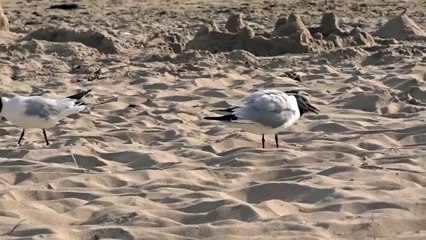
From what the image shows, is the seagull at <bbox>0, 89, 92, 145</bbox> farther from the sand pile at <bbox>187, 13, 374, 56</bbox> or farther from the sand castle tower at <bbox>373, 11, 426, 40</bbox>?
the sand castle tower at <bbox>373, 11, 426, 40</bbox>

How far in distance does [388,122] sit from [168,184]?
262 centimetres

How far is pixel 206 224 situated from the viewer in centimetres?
462

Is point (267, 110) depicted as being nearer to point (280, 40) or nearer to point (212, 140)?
point (212, 140)

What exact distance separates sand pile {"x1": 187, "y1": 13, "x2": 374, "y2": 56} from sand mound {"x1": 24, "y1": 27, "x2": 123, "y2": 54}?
3.20ft

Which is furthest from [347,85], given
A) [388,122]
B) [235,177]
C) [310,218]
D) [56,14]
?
[56,14]

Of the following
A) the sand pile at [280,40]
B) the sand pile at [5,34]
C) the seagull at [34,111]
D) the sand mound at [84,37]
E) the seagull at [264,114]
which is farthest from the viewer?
the sand pile at [5,34]

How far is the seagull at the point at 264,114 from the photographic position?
21.3 feet

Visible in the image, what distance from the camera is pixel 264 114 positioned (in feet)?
21.5

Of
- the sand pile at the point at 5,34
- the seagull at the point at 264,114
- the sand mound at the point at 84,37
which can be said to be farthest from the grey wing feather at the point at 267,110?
the sand pile at the point at 5,34

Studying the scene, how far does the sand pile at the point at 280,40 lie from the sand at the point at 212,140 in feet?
0.08

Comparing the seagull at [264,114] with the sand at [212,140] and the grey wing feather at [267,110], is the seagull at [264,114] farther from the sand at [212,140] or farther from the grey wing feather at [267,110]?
the sand at [212,140]

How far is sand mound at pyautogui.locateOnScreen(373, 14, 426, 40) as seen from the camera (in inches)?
477

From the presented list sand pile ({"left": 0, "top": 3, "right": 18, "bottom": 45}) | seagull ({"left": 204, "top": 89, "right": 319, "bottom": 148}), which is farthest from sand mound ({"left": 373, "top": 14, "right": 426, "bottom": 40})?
seagull ({"left": 204, "top": 89, "right": 319, "bottom": 148})

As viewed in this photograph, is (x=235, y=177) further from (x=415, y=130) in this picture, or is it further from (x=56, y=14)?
(x=56, y=14)
